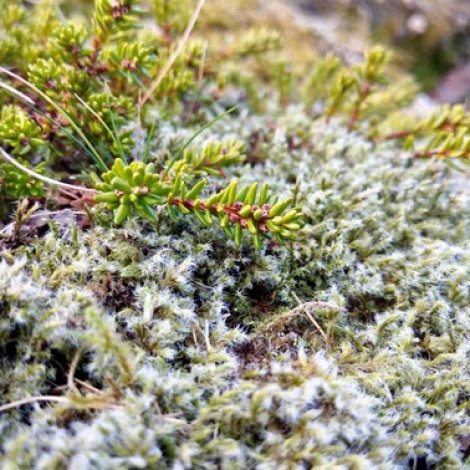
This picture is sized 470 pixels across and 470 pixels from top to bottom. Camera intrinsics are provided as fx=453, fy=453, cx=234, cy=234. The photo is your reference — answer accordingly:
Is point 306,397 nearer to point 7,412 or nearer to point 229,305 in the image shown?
point 229,305

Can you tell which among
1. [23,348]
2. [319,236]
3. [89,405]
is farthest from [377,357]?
[23,348]

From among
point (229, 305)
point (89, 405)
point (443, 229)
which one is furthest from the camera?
point (443, 229)

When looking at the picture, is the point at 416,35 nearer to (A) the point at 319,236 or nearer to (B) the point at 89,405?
(A) the point at 319,236

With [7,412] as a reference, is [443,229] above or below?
above

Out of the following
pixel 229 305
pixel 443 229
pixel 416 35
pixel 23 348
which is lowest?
pixel 23 348

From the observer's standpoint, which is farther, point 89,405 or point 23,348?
point 23,348

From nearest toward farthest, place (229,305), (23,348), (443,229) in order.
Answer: (23,348)
(229,305)
(443,229)

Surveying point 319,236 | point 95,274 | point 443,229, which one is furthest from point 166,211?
point 443,229
